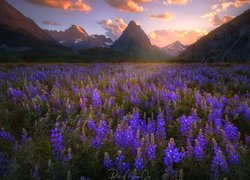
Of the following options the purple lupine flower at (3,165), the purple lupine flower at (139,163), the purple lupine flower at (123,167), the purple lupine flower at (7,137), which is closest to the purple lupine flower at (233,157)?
the purple lupine flower at (139,163)

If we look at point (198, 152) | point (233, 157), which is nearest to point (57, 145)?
point (198, 152)

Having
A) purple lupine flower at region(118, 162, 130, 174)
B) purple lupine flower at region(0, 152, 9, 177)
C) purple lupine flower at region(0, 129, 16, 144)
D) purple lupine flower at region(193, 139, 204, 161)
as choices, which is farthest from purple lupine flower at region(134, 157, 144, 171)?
purple lupine flower at region(0, 129, 16, 144)

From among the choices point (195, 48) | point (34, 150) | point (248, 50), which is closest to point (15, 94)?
point (34, 150)

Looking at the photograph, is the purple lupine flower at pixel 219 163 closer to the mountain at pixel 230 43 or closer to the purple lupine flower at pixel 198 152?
the purple lupine flower at pixel 198 152

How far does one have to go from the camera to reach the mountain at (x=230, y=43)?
99338mm

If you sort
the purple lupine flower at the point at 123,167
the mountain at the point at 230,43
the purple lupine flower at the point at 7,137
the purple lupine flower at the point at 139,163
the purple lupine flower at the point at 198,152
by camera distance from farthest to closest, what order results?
the mountain at the point at 230,43
the purple lupine flower at the point at 7,137
the purple lupine flower at the point at 198,152
the purple lupine flower at the point at 123,167
the purple lupine flower at the point at 139,163

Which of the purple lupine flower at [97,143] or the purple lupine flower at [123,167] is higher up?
the purple lupine flower at [97,143]

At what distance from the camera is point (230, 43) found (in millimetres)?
131375

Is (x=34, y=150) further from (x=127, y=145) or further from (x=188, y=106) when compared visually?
(x=188, y=106)

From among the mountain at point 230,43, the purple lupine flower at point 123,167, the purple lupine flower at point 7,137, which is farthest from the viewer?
the mountain at point 230,43

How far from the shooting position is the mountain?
3911 inches

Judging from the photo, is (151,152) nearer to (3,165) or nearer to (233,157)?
(233,157)

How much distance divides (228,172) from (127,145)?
3.66 ft

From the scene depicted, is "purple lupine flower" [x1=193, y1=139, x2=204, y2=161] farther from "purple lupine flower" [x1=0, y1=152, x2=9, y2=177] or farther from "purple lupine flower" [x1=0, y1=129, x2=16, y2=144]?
"purple lupine flower" [x1=0, y1=129, x2=16, y2=144]
